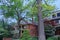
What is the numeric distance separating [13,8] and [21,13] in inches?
65.9

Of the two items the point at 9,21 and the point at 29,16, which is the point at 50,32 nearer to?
the point at 29,16

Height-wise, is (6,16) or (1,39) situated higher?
(6,16)

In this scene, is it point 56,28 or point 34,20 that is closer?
point 56,28

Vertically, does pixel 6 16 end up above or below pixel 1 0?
below

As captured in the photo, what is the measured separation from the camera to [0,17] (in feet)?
115

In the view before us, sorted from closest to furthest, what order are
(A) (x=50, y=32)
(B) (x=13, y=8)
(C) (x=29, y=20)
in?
1. (A) (x=50, y=32)
2. (B) (x=13, y=8)
3. (C) (x=29, y=20)

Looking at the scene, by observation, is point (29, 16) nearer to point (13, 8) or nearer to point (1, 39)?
point (13, 8)

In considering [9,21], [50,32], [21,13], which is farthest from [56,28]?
[9,21]

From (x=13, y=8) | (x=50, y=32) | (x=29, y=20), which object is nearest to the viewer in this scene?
(x=50, y=32)

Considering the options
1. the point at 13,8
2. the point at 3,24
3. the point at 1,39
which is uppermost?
the point at 13,8

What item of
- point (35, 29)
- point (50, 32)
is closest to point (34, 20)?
point (35, 29)

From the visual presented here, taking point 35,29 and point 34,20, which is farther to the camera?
point 34,20

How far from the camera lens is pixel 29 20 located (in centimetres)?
3406

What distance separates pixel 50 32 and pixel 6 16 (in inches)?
287
